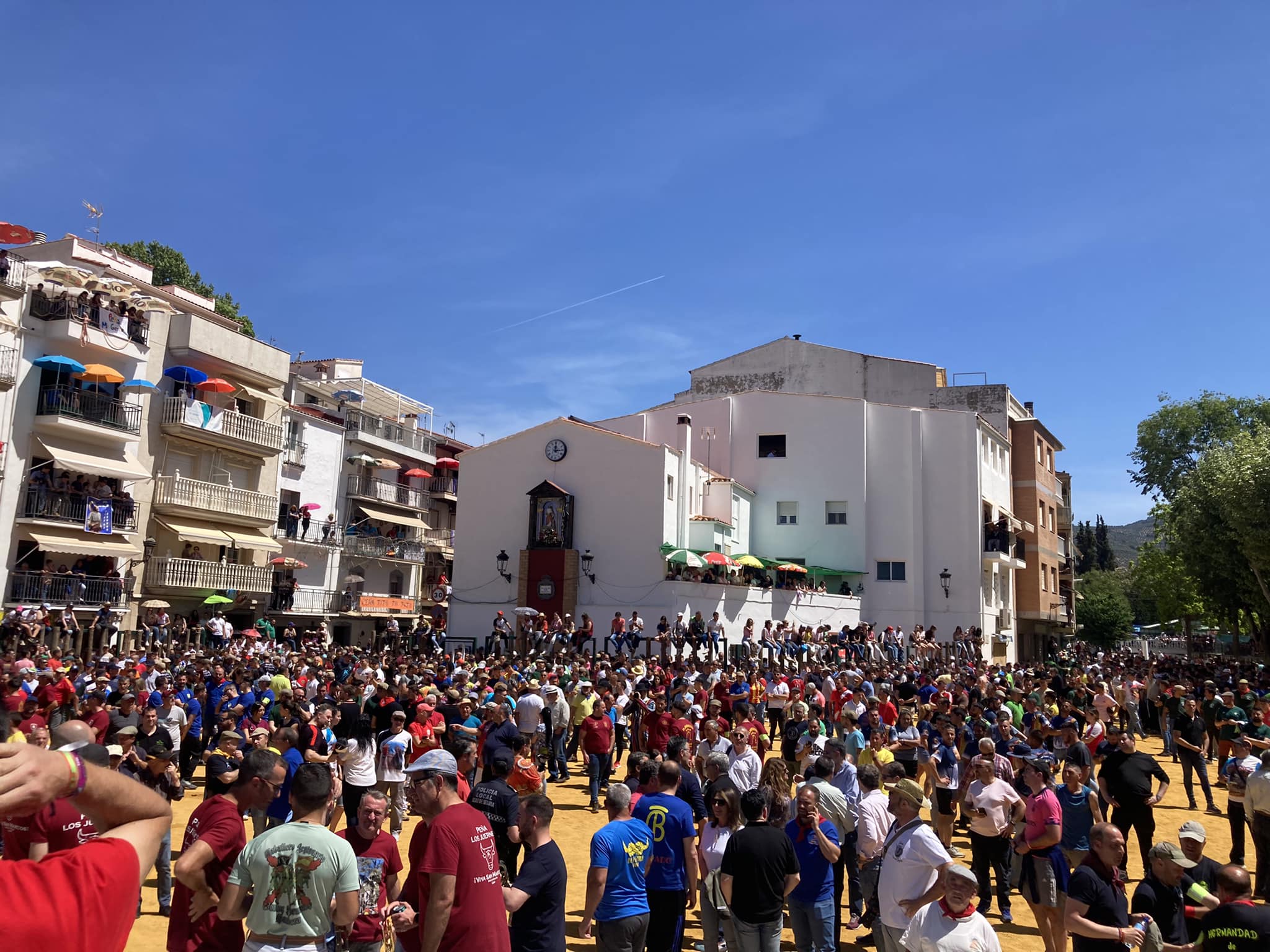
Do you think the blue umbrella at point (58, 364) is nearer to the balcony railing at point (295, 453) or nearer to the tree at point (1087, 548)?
the balcony railing at point (295, 453)

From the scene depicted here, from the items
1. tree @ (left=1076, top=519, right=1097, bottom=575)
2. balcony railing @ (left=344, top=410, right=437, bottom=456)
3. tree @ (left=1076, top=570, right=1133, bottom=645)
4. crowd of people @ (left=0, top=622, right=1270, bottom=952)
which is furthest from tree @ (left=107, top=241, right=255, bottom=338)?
tree @ (left=1076, top=519, right=1097, bottom=575)

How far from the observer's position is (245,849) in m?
4.34

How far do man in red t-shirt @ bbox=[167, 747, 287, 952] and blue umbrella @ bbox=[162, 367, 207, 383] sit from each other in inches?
1145

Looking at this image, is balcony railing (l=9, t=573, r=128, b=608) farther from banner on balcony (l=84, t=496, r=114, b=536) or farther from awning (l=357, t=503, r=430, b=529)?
awning (l=357, t=503, r=430, b=529)

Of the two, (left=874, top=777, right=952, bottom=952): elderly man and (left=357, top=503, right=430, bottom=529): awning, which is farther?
(left=357, top=503, right=430, bottom=529): awning

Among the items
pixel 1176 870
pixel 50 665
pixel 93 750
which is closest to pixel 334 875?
pixel 93 750

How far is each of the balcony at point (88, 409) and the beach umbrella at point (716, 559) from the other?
19711mm

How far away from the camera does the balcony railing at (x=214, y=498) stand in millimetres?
30922

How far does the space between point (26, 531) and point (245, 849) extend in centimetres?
2748

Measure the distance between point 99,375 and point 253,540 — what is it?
891 centimetres

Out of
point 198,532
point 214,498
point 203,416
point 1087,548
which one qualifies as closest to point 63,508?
point 198,532

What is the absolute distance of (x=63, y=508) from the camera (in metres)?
27.5

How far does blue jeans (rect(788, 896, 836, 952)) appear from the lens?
669cm

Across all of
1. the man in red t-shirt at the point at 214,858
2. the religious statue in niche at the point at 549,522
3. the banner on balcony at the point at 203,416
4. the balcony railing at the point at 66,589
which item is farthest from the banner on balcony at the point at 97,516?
the man in red t-shirt at the point at 214,858
